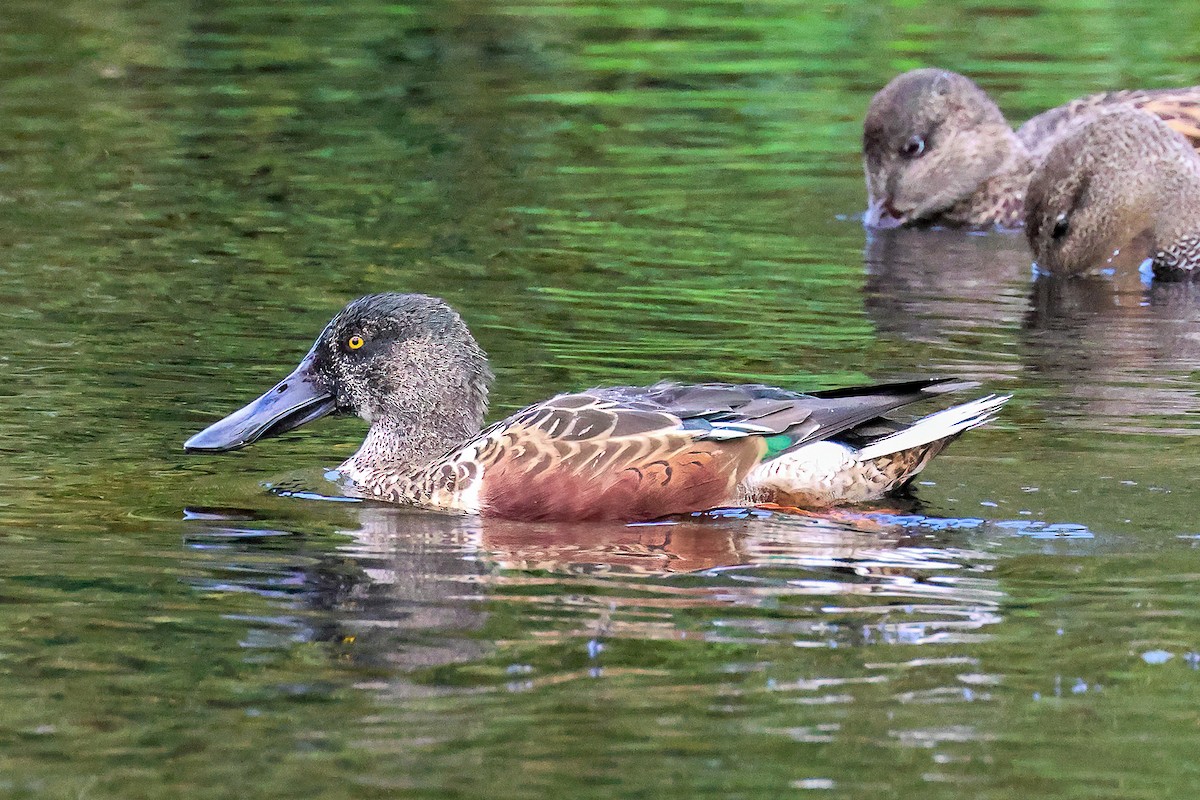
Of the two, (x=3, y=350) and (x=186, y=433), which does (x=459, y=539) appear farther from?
(x=3, y=350)

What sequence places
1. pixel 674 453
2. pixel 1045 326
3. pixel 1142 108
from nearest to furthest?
pixel 674 453
pixel 1045 326
pixel 1142 108

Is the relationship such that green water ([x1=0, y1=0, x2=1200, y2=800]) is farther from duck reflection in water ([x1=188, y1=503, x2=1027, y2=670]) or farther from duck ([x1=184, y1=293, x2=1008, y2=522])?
duck ([x1=184, y1=293, x2=1008, y2=522])

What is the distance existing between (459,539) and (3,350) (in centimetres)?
346

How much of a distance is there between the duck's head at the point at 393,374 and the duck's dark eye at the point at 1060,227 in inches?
204

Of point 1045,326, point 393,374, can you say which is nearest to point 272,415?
point 393,374

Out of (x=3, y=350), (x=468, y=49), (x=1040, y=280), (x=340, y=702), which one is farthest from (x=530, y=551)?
(x=468, y=49)

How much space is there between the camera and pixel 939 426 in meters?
7.16

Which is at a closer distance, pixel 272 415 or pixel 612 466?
pixel 612 466

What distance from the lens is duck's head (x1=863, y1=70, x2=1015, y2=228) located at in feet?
44.7

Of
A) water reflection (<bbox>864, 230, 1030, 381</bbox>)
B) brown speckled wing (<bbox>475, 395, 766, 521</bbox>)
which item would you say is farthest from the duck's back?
water reflection (<bbox>864, 230, 1030, 381</bbox>)

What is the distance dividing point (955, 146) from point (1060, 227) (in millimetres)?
1813

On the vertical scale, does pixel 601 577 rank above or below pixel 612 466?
→ below

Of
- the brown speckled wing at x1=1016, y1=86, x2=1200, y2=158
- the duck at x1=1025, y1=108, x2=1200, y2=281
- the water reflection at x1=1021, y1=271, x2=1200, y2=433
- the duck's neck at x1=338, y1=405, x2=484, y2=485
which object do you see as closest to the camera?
the duck's neck at x1=338, y1=405, x2=484, y2=485

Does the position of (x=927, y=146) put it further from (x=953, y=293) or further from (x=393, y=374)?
(x=393, y=374)
